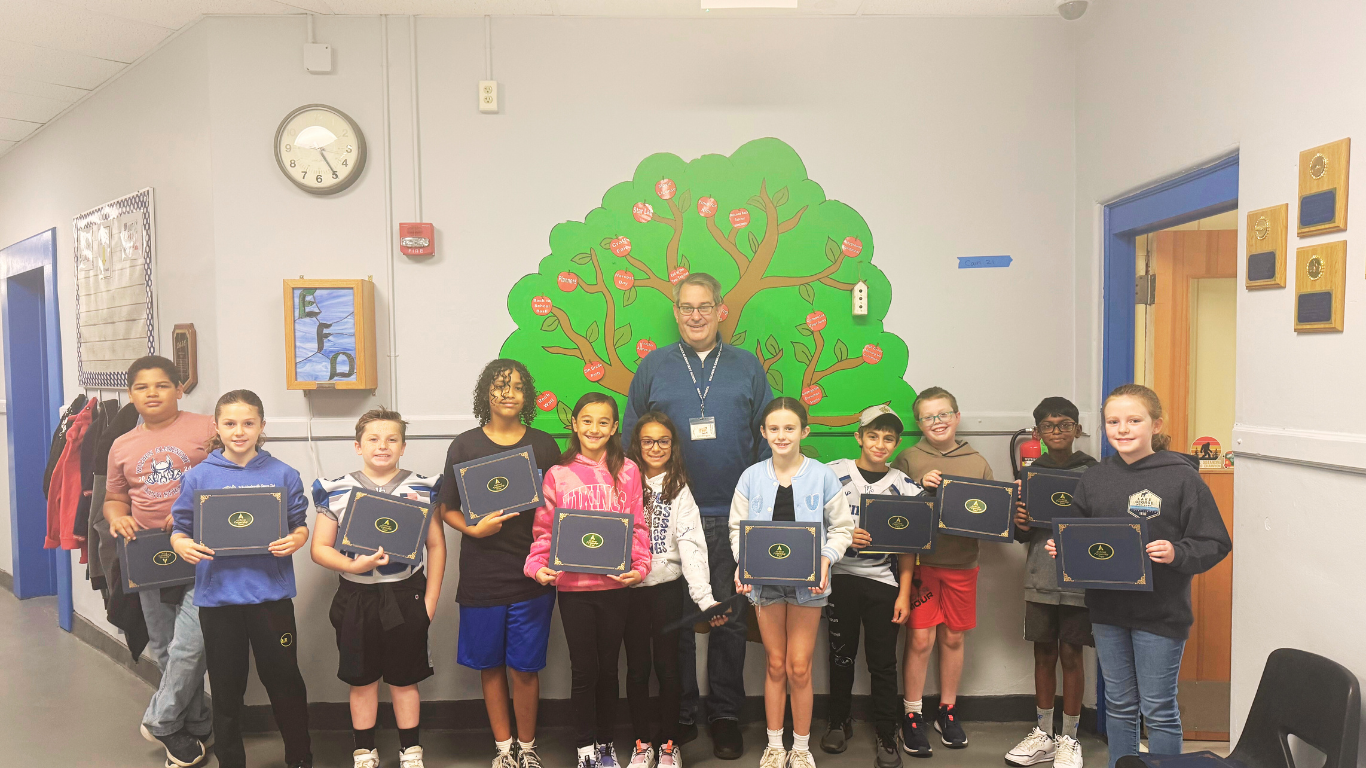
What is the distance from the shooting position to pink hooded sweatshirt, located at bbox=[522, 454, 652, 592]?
262cm

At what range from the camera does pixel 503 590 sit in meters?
2.68

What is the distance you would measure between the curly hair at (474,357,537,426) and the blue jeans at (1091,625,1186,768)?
2094mm

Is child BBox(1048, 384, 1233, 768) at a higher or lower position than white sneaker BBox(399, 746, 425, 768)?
higher

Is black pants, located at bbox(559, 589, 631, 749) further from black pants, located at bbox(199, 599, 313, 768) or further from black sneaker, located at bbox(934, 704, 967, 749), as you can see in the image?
black sneaker, located at bbox(934, 704, 967, 749)

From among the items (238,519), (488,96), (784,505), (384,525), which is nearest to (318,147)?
(488,96)

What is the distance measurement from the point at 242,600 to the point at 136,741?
1.21 m

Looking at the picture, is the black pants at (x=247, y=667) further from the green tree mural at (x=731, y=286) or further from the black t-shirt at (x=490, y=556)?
the green tree mural at (x=731, y=286)

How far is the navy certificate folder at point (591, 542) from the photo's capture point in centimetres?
251

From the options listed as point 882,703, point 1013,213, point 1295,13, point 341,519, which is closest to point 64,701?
point 341,519

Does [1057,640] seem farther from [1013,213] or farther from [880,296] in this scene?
[1013,213]

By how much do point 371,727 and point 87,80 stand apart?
12.0 feet

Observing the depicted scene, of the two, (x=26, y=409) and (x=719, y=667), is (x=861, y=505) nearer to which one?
(x=719, y=667)

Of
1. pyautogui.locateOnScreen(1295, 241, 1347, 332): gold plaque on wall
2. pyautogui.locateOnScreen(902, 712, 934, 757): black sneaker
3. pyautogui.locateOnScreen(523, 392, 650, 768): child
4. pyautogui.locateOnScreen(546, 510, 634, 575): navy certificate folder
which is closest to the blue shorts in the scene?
pyautogui.locateOnScreen(523, 392, 650, 768): child

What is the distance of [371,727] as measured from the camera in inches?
106
